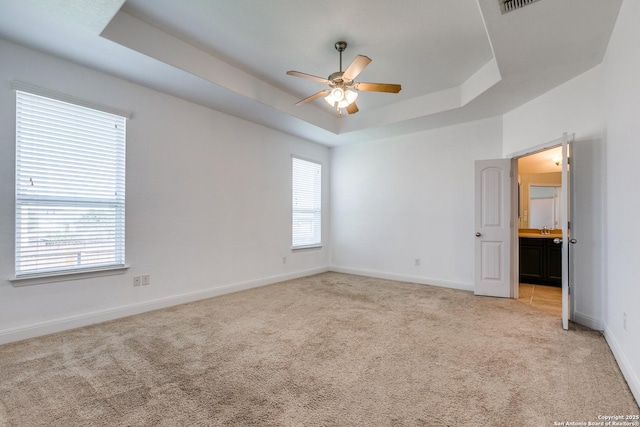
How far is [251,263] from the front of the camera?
16.1 feet

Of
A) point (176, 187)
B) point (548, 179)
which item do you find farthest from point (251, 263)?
point (548, 179)

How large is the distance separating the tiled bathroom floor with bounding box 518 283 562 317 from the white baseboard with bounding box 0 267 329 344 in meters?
4.02

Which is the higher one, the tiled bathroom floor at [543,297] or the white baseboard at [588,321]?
the white baseboard at [588,321]

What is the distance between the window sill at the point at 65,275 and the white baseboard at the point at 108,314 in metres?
0.40

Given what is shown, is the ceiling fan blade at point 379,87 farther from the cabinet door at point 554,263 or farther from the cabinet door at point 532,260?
the cabinet door at point 554,263

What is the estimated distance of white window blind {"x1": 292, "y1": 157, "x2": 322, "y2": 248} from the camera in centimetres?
579

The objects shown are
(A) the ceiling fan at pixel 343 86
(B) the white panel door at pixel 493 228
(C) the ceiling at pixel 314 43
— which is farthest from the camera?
(B) the white panel door at pixel 493 228

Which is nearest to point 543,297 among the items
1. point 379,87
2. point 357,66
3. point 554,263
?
point 554,263

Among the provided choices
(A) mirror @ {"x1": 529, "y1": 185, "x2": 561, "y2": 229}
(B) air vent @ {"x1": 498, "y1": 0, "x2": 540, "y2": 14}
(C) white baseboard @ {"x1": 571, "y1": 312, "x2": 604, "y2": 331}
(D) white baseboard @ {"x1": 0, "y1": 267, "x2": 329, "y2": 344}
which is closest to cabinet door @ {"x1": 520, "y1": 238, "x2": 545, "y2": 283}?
(A) mirror @ {"x1": 529, "y1": 185, "x2": 561, "y2": 229}

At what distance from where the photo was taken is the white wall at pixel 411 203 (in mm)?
4809

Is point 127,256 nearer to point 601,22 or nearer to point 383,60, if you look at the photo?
point 383,60

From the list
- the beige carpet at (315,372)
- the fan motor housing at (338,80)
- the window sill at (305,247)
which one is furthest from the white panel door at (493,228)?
the window sill at (305,247)

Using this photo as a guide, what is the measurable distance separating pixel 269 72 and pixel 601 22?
3.28 metres

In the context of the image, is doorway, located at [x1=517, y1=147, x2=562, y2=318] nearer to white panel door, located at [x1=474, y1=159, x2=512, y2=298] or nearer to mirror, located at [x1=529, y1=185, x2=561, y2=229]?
mirror, located at [x1=529, y1=185, x2=561, y2=229]
